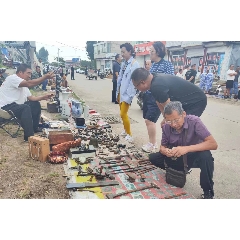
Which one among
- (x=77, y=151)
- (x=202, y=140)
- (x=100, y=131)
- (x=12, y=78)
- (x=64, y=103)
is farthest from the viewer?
(x=64, y=103)

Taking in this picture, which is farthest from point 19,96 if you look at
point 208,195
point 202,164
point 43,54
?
point 208,195

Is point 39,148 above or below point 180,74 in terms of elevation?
below

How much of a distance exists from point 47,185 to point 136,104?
407 centimetres

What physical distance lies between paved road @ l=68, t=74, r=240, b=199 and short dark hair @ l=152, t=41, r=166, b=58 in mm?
1353

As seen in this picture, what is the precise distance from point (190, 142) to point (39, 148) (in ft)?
5.65

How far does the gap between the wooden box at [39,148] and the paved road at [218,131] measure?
1373mm

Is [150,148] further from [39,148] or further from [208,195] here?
[39,148]

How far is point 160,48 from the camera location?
3.00m

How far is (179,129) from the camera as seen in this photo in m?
2.29

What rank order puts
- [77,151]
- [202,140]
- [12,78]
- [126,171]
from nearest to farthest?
[202,140] < [126,171] < [77,151] < [12,78]

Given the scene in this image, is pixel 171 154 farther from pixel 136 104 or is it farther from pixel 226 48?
pixel 136 104

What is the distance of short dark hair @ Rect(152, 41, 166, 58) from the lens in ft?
9.65

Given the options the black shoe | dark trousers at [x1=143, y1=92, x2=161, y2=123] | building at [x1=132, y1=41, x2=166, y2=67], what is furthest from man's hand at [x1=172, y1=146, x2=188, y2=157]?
building at [x1=132, y1=41, x2=166, y2=67]
